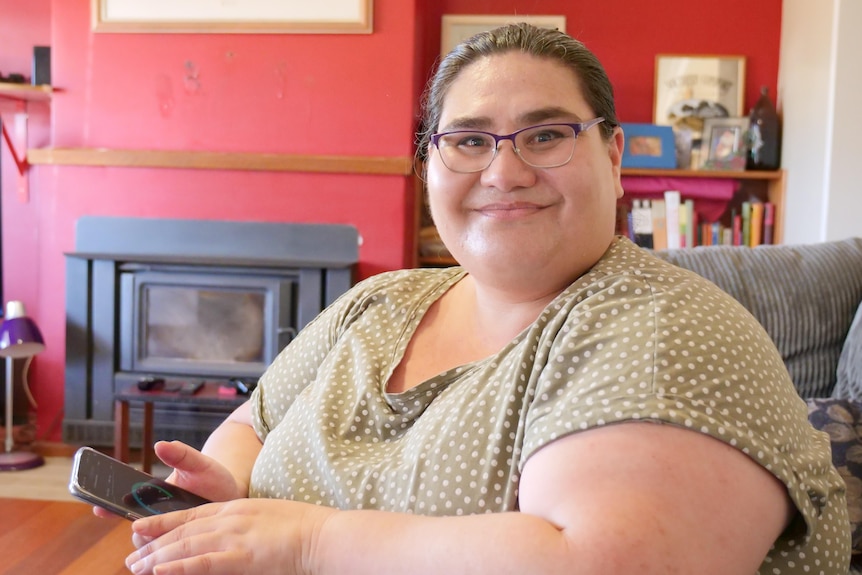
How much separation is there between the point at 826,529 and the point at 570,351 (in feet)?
0.98

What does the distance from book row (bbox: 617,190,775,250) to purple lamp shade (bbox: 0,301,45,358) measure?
2267 mm

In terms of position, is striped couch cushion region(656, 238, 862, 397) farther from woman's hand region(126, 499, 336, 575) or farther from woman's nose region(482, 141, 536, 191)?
woman's hand region(126, 499, 336, 575)

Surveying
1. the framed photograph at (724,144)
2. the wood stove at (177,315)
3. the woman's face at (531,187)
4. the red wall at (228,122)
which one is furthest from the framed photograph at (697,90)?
the woman's face at (531,187)

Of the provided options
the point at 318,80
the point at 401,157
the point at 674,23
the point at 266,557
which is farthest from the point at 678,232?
the point at 266,557

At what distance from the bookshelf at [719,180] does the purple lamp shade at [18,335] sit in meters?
1.45

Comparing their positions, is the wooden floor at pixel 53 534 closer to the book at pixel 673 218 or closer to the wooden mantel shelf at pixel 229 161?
the wooden mantel shelf at pixel 229 161

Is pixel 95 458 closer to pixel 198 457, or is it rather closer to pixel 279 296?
pixel 198 457

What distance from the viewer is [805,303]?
153 centimetres

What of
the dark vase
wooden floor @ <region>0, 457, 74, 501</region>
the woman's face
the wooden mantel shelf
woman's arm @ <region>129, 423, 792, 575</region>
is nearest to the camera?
woman's arm @ <region>129, 423, 792, 575</region>

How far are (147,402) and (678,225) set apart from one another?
2.14 meters

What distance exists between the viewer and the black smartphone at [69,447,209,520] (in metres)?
0.92

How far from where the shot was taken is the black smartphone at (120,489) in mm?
919

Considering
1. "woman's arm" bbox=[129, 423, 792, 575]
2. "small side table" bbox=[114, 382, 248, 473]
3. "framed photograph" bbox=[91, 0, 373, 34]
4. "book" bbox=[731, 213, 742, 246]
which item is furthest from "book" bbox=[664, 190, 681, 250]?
"woman's arm" bbox=[129, 423, 792, 575]

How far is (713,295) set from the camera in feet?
2.71
